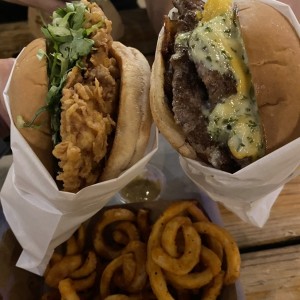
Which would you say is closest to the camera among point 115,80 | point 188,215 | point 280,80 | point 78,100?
point 280,80

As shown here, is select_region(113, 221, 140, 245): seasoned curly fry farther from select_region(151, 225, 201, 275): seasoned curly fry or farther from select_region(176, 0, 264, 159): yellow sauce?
select_region(176, 0, 264, 159): yellow sauce

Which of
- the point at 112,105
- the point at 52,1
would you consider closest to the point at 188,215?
the point at 112,105

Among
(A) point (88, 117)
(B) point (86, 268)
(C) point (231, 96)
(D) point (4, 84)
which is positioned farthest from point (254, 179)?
(D) point (4, 84)

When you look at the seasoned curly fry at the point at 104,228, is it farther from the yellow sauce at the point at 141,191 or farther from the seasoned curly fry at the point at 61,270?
the yellow sauce at the point at 141,191

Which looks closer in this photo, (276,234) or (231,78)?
(231,78)

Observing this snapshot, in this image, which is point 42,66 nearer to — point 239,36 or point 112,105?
point 112,105

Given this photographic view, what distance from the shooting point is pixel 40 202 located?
1150 millimetres

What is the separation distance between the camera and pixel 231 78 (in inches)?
37.2

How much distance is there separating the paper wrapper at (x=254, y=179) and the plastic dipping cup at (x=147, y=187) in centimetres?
33

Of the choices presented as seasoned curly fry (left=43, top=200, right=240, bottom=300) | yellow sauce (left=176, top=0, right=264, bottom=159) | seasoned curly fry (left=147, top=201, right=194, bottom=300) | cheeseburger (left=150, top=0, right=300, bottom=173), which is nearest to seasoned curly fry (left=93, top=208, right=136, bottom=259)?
seasoned curly fry (left=43, top=200, right=240, bottom=300)

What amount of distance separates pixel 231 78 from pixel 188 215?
486mm

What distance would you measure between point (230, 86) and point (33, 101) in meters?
0.48

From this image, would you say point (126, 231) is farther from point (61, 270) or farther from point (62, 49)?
point (62, 49)

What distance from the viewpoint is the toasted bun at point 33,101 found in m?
1.05
